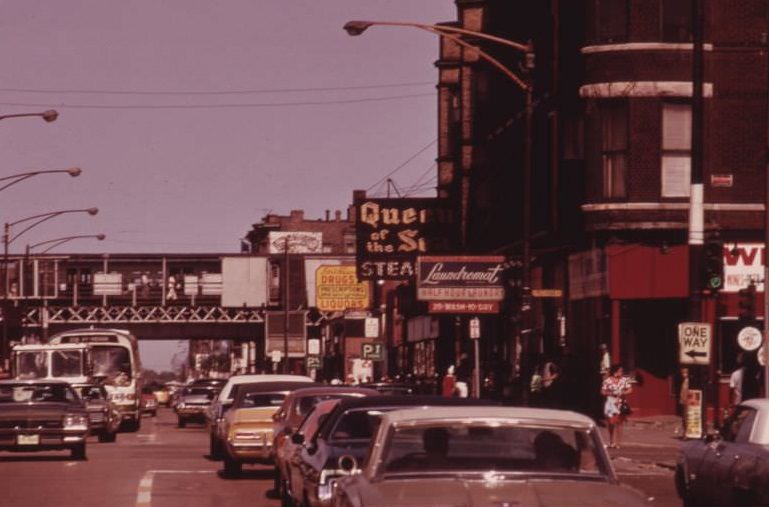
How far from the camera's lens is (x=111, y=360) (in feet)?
190

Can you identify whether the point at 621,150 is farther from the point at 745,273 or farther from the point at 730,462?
the point at 730,462

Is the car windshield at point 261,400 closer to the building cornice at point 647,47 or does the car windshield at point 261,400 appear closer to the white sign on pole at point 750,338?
the white sign on pole at point 750,338

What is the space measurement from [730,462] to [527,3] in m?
37.2

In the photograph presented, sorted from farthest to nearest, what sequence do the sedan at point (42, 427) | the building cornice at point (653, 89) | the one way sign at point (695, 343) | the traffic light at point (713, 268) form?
the building cornice at point (653, 89), the sedan at point (42, 427), the one way sign at point (695, 343), the traffic light at point (713, 268)

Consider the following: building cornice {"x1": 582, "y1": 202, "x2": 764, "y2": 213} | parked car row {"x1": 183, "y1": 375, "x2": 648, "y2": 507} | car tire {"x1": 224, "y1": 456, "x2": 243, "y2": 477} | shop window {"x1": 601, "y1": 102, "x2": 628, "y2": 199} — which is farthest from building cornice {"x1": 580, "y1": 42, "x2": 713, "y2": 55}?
parked car row {"x1": 183, "y1": 375, "x2": 648, "y2": 507}

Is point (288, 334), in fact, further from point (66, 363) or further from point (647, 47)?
point (647, 47)

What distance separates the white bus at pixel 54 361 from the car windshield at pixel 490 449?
39.8m

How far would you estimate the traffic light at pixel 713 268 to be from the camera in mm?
28812

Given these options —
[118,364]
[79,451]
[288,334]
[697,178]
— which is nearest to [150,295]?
[288,334]

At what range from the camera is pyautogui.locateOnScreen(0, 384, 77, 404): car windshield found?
1377 inches

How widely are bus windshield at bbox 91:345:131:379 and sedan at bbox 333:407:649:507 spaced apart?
45.4m

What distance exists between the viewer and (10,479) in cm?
2789

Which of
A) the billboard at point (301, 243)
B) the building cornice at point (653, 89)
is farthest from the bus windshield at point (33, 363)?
the billboard at point (301, 243)

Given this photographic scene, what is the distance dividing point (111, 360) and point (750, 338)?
29.7 meters
